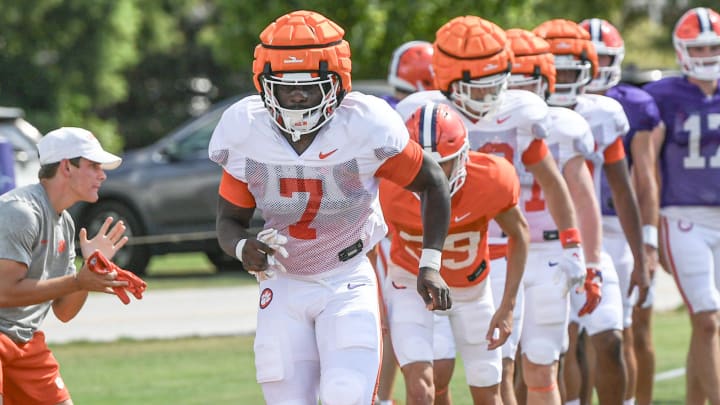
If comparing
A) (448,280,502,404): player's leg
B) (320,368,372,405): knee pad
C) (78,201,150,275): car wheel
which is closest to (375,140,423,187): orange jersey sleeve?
(320,368,372,405): knee pad

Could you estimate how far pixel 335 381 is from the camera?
19.1ft

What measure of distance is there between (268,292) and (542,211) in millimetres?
2241

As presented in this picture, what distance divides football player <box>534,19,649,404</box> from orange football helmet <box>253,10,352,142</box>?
2.37 m

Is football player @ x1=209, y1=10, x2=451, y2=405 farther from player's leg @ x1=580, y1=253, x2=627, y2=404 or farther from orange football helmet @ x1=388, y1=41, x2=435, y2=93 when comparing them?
orange football helmet @ x1=388, y1=41, x2=435, y2=93

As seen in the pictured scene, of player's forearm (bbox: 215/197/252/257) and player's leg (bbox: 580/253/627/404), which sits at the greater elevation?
player's forearm (bbox: 215/197/252/257)

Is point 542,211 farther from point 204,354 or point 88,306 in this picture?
point 88,306

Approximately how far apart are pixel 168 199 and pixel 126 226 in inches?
24.3

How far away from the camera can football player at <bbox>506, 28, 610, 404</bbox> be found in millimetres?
7766

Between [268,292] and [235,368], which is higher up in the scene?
[268,292]

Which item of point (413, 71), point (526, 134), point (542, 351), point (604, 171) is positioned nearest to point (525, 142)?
point (526, 134)

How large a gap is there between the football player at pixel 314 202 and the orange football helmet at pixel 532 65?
6.91 feet

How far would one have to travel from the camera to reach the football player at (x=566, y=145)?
777 centimetres

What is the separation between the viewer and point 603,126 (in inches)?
331

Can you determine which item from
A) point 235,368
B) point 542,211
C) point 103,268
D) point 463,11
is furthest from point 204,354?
point 463,11
